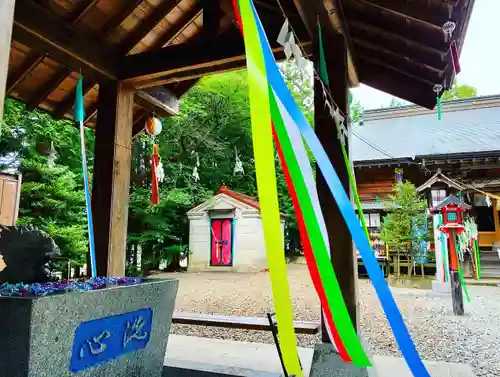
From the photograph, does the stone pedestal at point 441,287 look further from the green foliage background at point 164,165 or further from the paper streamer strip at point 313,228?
the paper streamer strip at point 313,228

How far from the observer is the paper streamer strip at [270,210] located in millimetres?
750

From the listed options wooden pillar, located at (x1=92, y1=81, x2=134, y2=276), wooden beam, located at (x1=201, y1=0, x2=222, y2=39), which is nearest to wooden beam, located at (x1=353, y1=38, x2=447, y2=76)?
wooden beam, located at (x1=201, y1=0, x2=222, y2=39)

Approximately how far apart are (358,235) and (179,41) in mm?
3241

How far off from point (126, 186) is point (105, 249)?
0.61 meters

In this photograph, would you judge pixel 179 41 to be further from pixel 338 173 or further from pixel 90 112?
pixel 338 173

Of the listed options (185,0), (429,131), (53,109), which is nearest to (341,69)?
(185,0)

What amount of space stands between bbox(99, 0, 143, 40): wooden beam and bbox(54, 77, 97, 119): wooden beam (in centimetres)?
66

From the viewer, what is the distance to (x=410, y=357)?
0.87 meters

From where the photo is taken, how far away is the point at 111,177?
3090 mm

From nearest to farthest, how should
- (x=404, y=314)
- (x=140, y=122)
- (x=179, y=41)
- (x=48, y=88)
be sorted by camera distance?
(x=48, y=88) → (x=179, y=41) → (x=140, y=122) → (x=404, y=314)

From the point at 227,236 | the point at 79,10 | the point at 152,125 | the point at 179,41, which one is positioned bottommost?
the point at 227,236

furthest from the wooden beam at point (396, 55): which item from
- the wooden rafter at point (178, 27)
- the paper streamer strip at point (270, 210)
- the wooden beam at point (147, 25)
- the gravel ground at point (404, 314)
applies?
the gravel ground at point (404, 314)

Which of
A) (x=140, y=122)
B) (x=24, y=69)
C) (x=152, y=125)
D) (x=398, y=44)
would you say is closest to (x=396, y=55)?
(x=398, y=44)

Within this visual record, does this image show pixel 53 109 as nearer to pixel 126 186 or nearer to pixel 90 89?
pixel 90 89
